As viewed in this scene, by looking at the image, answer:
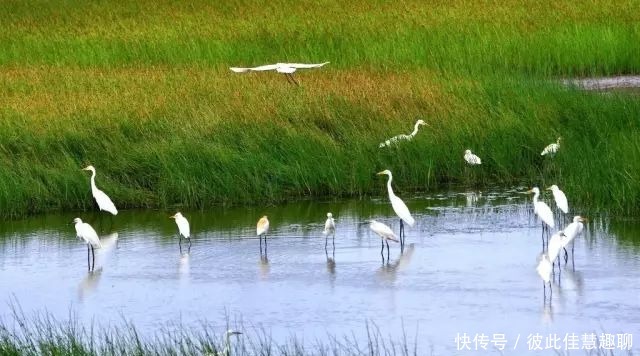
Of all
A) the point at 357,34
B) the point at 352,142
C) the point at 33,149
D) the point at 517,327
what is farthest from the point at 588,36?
the point at 517,327

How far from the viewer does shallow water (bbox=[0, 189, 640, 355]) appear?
976 centimetres

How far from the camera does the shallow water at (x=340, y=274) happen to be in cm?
976

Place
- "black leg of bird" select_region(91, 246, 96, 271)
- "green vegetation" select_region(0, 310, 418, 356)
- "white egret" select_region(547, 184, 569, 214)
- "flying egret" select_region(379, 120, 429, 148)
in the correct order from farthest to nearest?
"flying egret" select_region(379, 120, 429, 148) < "white egret" select_region(547, 184, 569, 214) < "black leg of bird" select_region(91, 246, 96, 271) < "green vegetation" select_region(0, 310, 418, 356)

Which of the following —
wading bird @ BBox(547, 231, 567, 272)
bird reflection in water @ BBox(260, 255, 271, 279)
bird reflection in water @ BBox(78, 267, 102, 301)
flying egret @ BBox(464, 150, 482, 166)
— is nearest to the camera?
wading bird @ BBox(547, 231, 567, 272)

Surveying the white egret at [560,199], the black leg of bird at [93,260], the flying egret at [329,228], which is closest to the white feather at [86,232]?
the black leg of bird at [93,260]

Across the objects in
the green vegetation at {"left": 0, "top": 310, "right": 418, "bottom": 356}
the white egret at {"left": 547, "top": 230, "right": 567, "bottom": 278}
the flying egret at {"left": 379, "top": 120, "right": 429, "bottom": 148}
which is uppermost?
the flying egret at {"left": 379, "top": 120, "right": 429, "bottom": 148}

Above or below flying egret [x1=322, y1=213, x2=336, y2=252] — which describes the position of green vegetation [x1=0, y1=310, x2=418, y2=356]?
below

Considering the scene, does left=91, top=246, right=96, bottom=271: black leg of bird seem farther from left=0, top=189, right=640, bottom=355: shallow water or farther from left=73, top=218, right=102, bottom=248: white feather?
left=73, top=218, right=102, bottom=248: white feather

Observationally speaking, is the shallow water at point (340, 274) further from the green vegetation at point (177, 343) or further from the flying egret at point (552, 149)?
the flying egret at point (552, 149)

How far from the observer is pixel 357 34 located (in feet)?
75.6

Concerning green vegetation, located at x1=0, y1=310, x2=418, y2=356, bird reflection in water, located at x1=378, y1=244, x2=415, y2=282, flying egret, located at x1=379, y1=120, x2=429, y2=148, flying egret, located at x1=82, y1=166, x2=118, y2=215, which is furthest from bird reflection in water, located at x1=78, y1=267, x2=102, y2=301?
flying egret, located at x1=379, y1=120, x2=429, y2=148

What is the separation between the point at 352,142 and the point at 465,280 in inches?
180

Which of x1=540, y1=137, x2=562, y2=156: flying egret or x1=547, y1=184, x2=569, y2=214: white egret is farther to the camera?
x1=540, y1=137, x2=562, y2=156: flying egret

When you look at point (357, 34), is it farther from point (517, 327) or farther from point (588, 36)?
point (517, 327)
